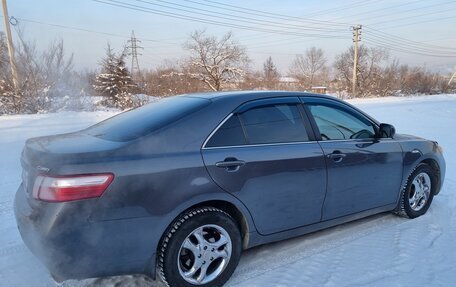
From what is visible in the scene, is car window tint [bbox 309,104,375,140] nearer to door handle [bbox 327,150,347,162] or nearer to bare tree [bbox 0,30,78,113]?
door handle [bbox 327,150,347,162]

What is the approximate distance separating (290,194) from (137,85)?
66.1 feet

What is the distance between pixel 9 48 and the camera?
47.6 feet

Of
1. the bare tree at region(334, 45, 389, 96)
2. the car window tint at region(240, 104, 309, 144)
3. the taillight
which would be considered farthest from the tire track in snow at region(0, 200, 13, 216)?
the bare tree at region(334, 45, 389, 96)

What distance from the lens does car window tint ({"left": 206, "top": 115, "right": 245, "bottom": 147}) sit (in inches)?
103

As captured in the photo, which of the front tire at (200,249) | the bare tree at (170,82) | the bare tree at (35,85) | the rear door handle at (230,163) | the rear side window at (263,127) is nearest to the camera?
the front tire at (200,249)

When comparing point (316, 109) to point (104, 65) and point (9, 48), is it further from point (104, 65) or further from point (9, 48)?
point (104, 65)

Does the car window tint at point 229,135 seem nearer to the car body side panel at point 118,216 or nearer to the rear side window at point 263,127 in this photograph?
the rear side window at point 263,127

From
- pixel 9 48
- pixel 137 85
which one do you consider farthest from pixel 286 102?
pixel 137 85

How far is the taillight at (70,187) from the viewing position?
82.7 inches

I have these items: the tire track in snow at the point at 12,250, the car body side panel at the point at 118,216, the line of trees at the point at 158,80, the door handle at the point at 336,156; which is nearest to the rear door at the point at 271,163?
the door handle at the point at 336,156

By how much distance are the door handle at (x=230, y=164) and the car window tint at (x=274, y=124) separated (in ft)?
0.76

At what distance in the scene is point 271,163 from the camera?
9.09 feet

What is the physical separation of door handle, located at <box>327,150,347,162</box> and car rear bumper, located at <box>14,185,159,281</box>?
67.8 inches

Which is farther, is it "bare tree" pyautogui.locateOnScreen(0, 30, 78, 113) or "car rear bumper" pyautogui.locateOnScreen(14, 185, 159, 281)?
"bare tree" pyautogui.locateOnScreen(0, 30, 78, 113)
